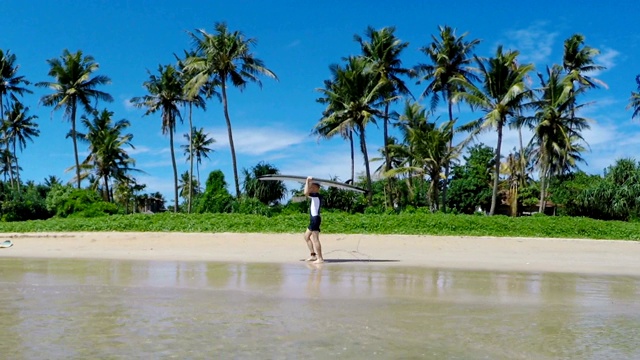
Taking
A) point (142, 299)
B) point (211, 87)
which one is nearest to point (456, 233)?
point (142, 299)

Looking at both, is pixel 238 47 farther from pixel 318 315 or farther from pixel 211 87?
pixel 318 315

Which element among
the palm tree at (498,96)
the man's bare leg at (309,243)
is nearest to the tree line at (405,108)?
the palm tree at (498,96)

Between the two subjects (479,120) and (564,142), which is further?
(564,142)

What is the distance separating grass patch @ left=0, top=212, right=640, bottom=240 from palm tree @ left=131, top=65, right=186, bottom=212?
16422mm

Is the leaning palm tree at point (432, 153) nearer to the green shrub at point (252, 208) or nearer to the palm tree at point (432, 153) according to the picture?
the palm tree at point (432, 153)

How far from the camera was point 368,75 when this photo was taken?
1266 inches

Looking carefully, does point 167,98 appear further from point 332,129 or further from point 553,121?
point 553,121

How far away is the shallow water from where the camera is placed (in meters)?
4.05

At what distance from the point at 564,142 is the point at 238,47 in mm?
19336

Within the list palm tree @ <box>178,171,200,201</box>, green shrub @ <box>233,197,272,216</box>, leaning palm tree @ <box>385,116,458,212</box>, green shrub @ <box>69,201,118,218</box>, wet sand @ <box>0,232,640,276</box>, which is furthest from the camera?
palm tree @ <box>178,171,200,201</box>

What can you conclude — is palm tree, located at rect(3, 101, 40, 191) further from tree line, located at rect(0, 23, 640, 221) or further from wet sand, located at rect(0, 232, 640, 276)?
wet sand, located at rect(0, 232, 640, 276)

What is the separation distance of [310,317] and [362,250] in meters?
10.4

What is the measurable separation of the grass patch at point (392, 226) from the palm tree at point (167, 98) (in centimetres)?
1642

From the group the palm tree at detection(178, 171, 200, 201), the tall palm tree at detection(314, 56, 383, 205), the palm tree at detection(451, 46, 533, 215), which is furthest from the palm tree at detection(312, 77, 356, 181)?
the palm tree at detection(178, 171, 200, 201)
